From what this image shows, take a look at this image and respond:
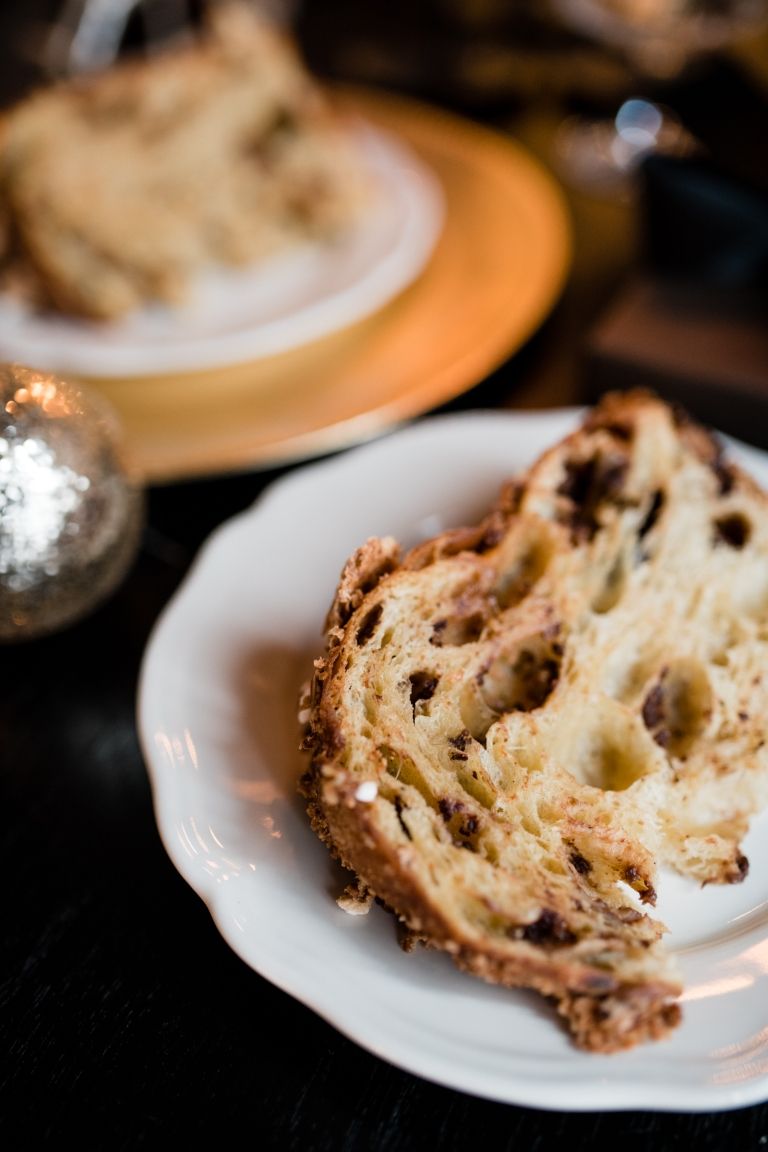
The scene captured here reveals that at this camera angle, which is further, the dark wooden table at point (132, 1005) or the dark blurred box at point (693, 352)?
the dark blurred box at point (693, 352)

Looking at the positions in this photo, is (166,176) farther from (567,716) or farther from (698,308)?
(567,716)

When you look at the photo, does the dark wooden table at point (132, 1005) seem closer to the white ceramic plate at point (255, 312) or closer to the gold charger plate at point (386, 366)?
the gold charger plate at point (386, 366)

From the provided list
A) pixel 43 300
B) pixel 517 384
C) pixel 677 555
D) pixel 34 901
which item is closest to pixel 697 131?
pixel 517 384

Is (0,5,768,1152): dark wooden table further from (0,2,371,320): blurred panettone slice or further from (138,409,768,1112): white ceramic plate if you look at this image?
(0,2,371,320): blurred panettone slice

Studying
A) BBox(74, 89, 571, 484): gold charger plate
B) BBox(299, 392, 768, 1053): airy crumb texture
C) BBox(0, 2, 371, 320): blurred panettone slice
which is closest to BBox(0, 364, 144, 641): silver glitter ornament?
BBox(74, 89, 571, 484): gold charger plate

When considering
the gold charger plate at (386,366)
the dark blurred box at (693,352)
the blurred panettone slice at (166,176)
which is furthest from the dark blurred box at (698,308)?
the blurred panettone slice at (166,176)

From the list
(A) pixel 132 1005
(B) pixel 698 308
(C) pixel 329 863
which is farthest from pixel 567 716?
(B) pixel 698 308
